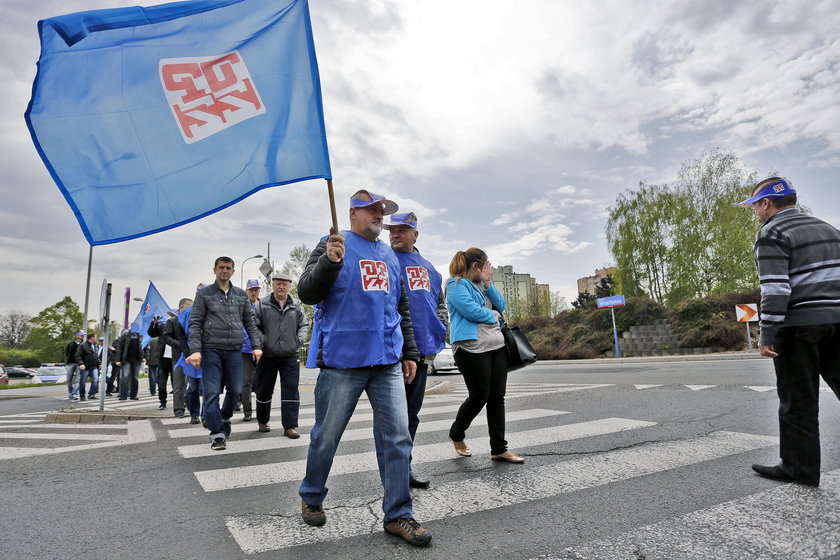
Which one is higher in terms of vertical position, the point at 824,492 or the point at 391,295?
the point at 391,295

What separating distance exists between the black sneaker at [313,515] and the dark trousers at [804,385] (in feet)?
9.97

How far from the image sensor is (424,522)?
10.1 ft

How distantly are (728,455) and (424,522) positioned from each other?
277cm

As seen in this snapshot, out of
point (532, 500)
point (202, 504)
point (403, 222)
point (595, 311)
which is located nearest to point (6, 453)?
point (202, 504)

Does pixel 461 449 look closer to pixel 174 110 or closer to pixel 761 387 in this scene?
pixel 174 110

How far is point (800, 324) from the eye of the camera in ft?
11.4

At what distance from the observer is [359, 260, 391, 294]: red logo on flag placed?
3.15 metres

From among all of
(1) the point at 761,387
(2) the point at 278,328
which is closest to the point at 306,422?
(2) the point at 278,328

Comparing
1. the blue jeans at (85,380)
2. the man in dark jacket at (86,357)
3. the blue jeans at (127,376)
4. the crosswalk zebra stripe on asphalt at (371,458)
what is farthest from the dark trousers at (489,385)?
the blue jeans at (85,380)

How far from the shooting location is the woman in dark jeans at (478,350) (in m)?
4.46

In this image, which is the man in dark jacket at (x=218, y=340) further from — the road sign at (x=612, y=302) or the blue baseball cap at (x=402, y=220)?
the road sign at (x=612, y=302)

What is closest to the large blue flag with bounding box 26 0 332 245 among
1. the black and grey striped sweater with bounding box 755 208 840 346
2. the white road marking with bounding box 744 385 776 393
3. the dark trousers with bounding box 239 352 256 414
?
the black and grey striped sweater with bounding box 755 208 840 346

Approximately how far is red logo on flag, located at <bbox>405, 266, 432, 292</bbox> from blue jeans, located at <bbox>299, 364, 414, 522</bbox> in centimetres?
101

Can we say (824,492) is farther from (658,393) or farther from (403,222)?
(658,393)
